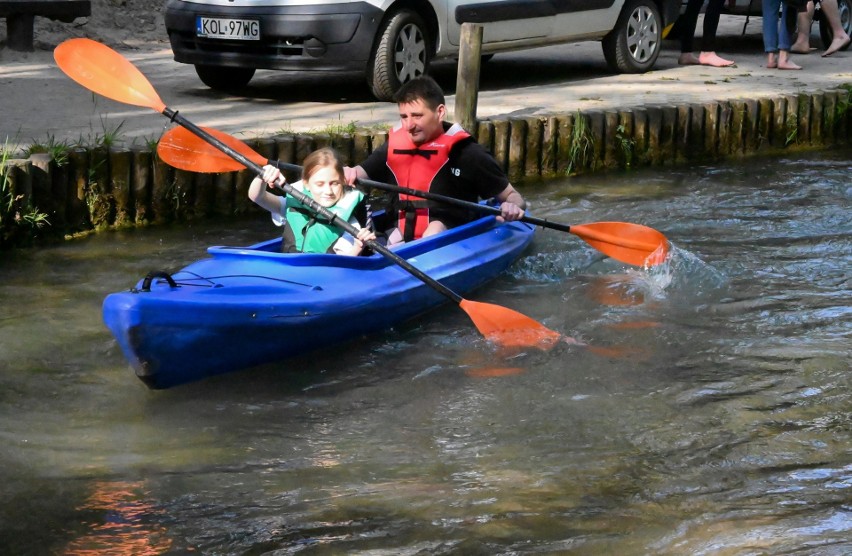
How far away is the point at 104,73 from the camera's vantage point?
640cm

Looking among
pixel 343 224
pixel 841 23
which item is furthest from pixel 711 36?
pixel 343 224

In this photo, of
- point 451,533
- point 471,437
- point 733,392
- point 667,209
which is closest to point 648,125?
point 667,209

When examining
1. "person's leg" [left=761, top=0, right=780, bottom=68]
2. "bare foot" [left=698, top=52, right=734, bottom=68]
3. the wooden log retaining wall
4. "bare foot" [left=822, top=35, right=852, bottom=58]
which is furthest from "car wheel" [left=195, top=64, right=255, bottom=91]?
"bare foot" [left=822, top=35, right=852, bottom=58]

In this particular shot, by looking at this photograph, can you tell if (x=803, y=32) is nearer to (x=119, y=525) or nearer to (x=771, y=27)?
(x=771, y=27)

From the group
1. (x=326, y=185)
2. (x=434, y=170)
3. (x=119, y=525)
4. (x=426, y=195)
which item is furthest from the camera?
(x=434, y=170)

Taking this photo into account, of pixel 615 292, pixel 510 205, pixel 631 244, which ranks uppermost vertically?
pixel 510 205

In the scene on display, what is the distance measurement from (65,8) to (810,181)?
5.95 metres

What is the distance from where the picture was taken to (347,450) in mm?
4531

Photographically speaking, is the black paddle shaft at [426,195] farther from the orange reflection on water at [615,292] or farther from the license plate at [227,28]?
the license plate at [227,28]

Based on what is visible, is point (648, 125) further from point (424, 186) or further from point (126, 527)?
point (126, 527)

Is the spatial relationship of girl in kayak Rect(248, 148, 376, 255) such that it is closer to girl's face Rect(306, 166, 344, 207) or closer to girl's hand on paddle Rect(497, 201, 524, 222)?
girl's face Rect(306, 166, 344, 207)

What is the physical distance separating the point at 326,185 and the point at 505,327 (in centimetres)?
103

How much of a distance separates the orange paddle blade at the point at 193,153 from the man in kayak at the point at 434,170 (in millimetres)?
722

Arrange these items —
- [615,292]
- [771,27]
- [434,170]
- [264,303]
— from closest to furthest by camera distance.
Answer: [264,303] → [434,170] → [615,292] → [771,27]
